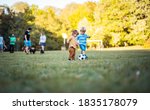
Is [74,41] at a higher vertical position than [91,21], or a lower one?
lower

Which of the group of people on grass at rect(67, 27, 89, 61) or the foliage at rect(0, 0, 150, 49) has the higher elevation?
the foliage at rect(0, 0, 150, 49)

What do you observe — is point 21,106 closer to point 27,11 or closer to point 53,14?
point 27,11

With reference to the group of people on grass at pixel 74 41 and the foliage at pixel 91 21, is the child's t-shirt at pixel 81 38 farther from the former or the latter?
the foliage at pixel 91 21

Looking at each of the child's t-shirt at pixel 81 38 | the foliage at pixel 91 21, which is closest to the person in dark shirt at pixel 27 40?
the child's t-shirt at pixel 81 38

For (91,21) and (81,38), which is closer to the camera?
(81,38)

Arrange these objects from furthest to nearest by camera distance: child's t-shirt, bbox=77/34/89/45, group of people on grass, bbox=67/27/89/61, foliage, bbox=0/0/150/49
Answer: foliage, bbox=0/0/150/49 < child's t-shirt, bbox=77/34/89/45 < group of people on grass, bbox=67/27/89/61

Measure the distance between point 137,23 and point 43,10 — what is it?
1894cm

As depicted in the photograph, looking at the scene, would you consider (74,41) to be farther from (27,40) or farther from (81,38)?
(27,40)

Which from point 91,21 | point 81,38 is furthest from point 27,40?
point 91,21

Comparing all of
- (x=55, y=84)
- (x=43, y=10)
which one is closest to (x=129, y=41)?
(x=43, y=10)

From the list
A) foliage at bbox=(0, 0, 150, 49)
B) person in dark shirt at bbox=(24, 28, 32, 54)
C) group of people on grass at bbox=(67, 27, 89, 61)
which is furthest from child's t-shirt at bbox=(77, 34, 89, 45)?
foliage at bbox=(0, 0, 150, 49)

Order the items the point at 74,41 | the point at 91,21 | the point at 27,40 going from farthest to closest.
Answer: the point at 91,21 → the point at 27,40 → the point at 74,41

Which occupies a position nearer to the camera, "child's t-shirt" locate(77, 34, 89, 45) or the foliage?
"child's t-shirt" locate(77, 34, 89, 45)

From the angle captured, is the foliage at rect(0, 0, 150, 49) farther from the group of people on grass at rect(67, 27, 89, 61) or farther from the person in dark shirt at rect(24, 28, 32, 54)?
the group of people on grass at rect(67, 27, 89, 61)
